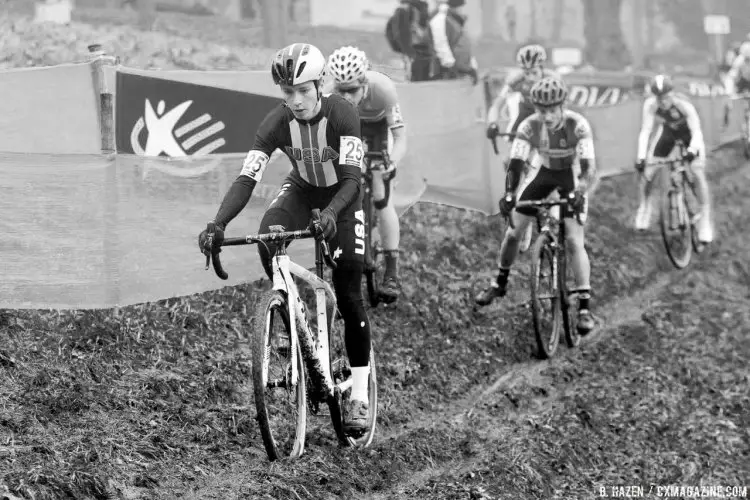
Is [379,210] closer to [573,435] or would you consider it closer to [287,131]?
[573,435]

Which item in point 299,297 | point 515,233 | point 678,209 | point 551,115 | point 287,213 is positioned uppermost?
point 551,115

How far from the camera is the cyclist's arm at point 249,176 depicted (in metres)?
6.66

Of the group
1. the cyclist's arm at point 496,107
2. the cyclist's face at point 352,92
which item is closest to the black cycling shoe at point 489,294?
the cyclist's arm at point 496,107

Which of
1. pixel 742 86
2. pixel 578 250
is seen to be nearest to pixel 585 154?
pixel 578 250

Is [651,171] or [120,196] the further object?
[651,171]

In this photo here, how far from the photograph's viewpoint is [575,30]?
84875 mm

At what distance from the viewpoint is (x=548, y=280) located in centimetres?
1069

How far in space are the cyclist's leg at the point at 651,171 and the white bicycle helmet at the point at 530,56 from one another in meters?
2.64

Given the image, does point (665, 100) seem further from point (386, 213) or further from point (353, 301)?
point (353, 301)

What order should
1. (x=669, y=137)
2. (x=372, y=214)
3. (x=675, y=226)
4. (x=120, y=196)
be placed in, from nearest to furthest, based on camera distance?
(x=120, y=196), (x=372, y=214), (x=675, y=226), (x=669, y=137)

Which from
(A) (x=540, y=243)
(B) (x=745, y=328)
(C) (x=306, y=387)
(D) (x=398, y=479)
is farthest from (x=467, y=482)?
(B) (x=745, y=328)

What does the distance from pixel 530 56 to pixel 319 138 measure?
21.3 feet

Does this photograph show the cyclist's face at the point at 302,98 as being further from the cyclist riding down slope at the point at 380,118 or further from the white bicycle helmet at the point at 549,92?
the white bicycle helmet at the point at 549,92

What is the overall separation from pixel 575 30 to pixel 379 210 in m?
77.4
